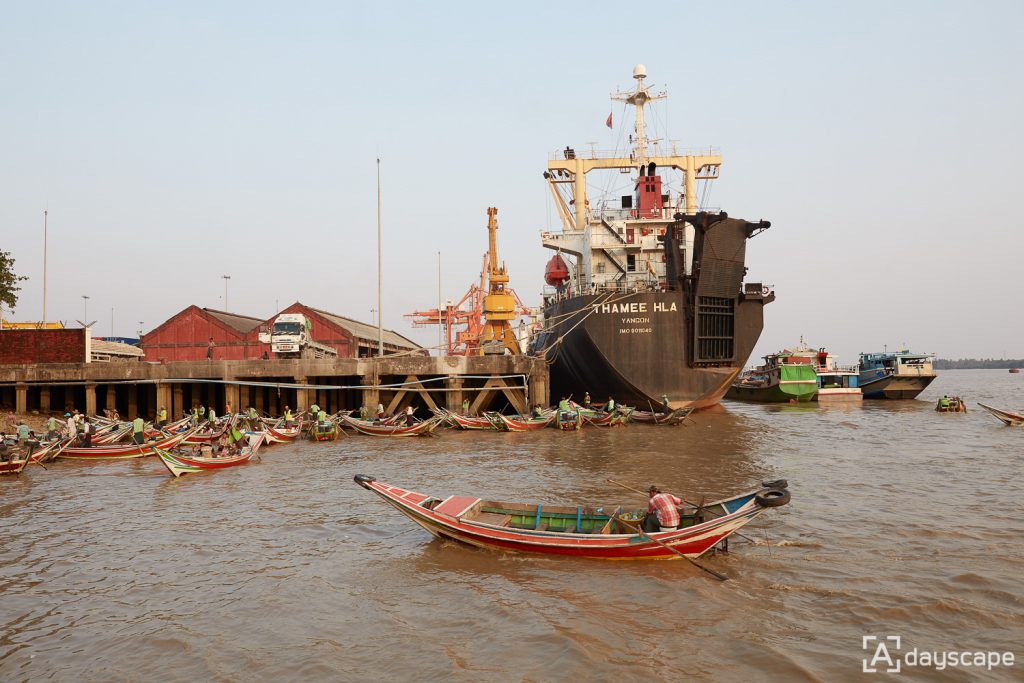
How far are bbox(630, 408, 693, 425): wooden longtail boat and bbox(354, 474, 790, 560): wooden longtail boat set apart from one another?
20.3 metres

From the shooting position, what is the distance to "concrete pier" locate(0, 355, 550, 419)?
1321 inches

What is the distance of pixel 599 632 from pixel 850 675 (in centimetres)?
327

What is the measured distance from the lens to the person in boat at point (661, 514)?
39.8 ft

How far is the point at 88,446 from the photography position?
24906mm

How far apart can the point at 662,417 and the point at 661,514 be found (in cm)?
2108

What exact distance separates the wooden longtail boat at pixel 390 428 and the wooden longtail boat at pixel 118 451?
7.80 meters

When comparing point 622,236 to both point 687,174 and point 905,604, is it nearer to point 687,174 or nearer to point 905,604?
point 687,174

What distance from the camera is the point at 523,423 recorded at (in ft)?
104

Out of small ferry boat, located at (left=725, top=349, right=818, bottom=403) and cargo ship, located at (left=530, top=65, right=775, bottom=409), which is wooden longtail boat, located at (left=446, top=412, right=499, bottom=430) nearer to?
cargo ship, located at (left=530, top=65, right=775, bottom=409)

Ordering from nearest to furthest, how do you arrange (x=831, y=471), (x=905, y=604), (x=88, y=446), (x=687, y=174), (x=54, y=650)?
(x=54, y=650)
(x=905, y=604)
(x=831, y=471)
(x=88, y=446)
(x=687, y=174)

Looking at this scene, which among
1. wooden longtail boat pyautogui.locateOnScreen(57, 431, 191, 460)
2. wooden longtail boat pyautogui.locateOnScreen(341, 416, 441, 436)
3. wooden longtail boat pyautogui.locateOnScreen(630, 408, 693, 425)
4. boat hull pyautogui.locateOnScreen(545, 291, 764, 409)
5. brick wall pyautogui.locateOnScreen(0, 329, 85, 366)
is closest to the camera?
wooden longtail boat pyautogui.locateOnScreen(57, 431, 191, 460)

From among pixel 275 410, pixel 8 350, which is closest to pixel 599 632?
pixel 275 410

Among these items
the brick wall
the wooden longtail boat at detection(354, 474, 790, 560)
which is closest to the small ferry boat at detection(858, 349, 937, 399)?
the wooden longtail boat at detection(354, 474, 790, 560)

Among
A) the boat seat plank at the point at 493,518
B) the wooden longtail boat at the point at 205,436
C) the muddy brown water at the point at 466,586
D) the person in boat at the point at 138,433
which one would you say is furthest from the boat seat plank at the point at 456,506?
the person in boat at the point at 138,433
